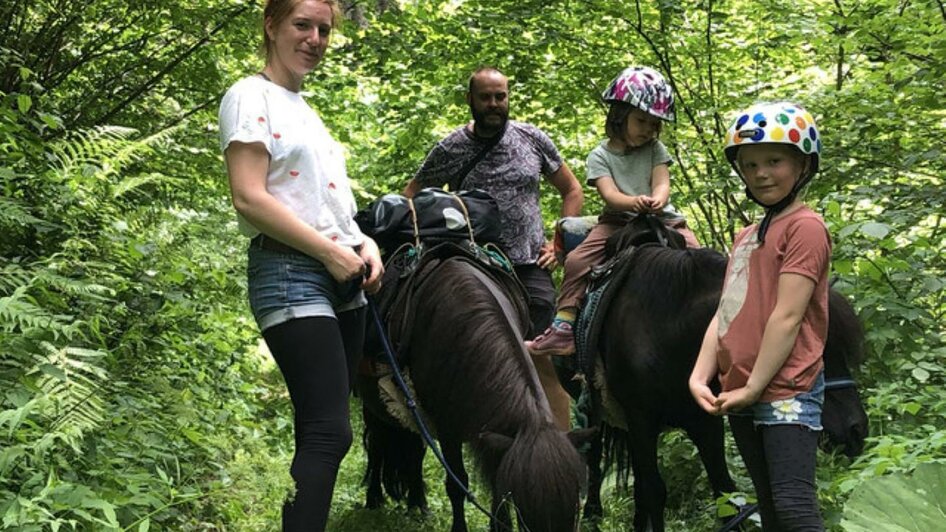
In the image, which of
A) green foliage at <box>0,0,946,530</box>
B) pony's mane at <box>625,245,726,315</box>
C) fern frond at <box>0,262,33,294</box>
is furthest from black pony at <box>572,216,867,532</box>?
fern frond at <box>0,262,33,294</box>

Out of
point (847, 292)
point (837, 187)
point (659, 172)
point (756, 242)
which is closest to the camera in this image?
point (756, 242)

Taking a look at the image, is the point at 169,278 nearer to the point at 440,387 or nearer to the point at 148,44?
the point at 440,387

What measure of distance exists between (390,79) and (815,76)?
3874 millimetres

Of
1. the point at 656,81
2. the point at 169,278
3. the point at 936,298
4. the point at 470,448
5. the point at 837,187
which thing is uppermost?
the point at 656,81

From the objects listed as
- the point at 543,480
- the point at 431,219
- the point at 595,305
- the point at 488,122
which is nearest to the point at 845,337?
the point at 543,480

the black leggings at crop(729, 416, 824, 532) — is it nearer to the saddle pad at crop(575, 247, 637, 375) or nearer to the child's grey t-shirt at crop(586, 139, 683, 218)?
the saddle pad at crop(575, 247, 637, 375)

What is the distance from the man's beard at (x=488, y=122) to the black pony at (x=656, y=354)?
1.10 metres

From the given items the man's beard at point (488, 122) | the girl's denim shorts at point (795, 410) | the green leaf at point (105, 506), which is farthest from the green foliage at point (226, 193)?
the man's beard at point (488, 122)

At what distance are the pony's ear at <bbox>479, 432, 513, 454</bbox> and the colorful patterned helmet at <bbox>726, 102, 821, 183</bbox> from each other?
1.28 m

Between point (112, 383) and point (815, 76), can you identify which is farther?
point (815, 76)

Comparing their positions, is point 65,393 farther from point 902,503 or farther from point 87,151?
point 902,503

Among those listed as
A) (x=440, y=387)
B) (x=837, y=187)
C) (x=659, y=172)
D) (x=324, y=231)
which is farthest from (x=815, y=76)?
(x=324, y=231)

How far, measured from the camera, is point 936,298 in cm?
429

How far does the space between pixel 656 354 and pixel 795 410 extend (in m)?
1.49
